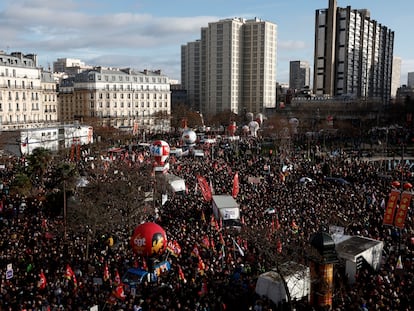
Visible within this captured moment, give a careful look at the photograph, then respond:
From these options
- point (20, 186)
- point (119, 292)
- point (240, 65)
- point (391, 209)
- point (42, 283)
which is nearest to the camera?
point (119, 292)

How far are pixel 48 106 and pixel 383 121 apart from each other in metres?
60.0

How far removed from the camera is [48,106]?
72.9 m

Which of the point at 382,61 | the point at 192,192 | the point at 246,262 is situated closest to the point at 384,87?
the point at 382,61

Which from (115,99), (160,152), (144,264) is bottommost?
(144,264)

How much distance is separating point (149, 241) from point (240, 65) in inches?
4137

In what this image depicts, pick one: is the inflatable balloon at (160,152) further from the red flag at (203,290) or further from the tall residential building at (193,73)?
the tall residential building at (193,73)

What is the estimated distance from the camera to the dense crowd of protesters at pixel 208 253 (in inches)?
593

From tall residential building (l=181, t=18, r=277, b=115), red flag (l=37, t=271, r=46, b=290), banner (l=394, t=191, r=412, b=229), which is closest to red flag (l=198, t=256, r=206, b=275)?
red flag (l=37, t=271, r=46, b=290)

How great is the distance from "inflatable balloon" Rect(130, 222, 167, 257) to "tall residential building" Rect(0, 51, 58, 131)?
4901 centimetres

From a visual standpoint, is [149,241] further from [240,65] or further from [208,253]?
[240,65]

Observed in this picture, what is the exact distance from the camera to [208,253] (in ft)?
61.7

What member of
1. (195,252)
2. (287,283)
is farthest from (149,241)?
(287,283)

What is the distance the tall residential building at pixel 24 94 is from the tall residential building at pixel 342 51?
6420 centimetres

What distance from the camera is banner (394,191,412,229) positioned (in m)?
20.0
